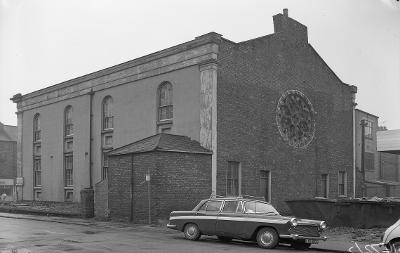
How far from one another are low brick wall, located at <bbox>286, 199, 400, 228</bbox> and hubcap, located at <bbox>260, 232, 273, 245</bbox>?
561 cm

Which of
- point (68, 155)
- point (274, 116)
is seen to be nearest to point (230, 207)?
point (274, 116)

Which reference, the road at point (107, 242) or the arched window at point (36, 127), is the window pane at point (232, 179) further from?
the arched window at point (36, 127)

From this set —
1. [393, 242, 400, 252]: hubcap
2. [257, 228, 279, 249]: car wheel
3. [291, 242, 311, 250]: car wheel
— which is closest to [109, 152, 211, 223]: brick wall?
[257, 228, 279, 249]: car wheel

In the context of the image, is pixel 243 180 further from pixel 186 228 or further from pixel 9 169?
pixel 9 169

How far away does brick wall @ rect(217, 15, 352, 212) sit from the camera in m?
26.2

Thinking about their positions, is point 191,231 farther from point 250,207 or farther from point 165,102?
point 165,102

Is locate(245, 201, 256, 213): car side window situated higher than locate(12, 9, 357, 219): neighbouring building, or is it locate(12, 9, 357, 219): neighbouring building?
locate(12, 9, 357, 219): neighbouring building

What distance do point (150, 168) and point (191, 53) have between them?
649 cm

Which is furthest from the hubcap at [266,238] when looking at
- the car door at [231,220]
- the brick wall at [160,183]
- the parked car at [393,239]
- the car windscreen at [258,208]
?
the brick wall at [160,183]

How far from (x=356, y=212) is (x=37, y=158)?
2595 centimetres

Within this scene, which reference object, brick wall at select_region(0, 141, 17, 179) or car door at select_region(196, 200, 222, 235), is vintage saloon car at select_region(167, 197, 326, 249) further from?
brick wall at select_region(0, 141, 17, 179)

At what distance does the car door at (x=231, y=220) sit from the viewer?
15930 millimetres

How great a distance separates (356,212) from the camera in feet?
64.7

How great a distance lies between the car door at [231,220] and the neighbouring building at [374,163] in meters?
33.9
